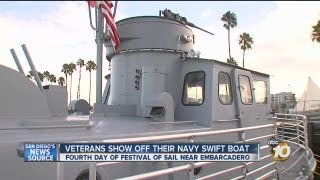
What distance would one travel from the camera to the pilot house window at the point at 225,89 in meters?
8.26

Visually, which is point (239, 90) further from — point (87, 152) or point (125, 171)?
point (87, 152)

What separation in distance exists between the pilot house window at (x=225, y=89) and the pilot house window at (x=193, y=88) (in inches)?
16.1

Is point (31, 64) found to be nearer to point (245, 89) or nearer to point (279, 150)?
point (279, 150)

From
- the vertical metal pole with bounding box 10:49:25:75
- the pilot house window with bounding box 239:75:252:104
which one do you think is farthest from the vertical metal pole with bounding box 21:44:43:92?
the pilot house window with bounding box 239:75:252:104

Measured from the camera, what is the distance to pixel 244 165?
18.3ft

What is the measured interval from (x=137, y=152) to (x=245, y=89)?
562cm

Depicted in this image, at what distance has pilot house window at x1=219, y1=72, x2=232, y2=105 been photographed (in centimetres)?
826

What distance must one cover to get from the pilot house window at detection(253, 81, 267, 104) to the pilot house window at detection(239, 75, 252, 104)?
0.34 meters

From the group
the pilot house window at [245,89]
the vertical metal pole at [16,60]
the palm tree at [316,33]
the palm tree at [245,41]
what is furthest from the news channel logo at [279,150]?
the palm tree at [245,41]

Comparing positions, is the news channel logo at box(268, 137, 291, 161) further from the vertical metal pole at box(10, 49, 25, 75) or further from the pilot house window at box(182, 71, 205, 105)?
the vertical metal pole at box(10, 49, 25, 75)

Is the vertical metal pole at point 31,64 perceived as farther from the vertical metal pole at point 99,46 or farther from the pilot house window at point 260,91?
the pilot house window at point 260,91

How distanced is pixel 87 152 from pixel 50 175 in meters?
1.36

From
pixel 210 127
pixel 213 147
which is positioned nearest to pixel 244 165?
pixel 213 147

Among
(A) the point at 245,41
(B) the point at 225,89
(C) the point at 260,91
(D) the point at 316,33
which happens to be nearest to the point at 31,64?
(B) the point at 225,89
